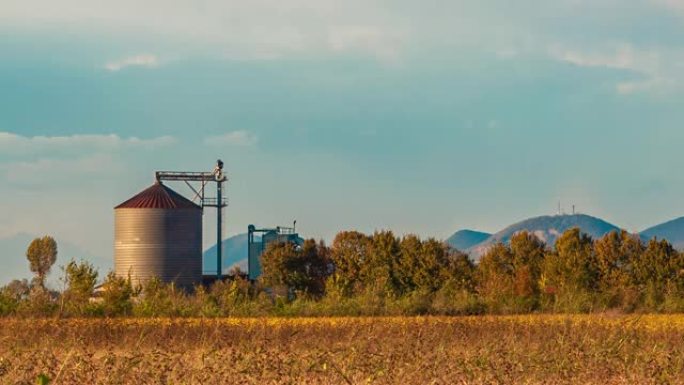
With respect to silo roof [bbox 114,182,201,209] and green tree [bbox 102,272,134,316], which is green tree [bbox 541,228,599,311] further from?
silo roof [bbox 114,182,201,209]

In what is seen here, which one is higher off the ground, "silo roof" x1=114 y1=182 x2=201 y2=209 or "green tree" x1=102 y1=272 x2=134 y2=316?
"silo roof" x1=114 y1=182 x2=201 y2=209

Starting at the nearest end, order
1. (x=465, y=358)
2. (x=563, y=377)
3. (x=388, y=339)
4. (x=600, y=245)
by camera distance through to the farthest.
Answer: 1. (x=563, y=377)
2. (x=465, y=358)
3. (x=388, y=339)
4. (x=600, y=245)

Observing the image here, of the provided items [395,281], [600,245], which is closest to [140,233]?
[395,281]

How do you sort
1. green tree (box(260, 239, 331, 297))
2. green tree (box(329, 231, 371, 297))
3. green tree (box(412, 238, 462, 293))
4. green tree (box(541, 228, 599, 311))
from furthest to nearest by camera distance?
1. green tree (box(260, 239, 331, 297))
2. green tree (box(329, 231, 371, 297))
3. green tree (box(412, 238, 462, 293))
4. green tree (box(541, 228, 599, 311))

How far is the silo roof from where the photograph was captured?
7531 centimetres

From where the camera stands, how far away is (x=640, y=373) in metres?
14.3

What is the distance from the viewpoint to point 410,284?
70312 millimetres

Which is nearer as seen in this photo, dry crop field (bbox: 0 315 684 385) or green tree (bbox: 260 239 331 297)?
dry crop field (bbox: 0 315 684 385)

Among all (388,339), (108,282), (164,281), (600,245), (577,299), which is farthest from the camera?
(164,281)

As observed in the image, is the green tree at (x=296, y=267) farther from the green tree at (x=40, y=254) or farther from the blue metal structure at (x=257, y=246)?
the green tree at (x=40, y=254)

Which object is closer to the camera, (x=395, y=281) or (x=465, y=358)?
(x=465, y=358)

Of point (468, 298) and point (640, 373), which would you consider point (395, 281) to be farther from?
point (640, 373)

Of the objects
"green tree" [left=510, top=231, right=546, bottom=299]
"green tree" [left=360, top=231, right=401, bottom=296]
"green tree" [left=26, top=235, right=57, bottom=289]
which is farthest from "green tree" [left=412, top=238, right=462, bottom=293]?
"green tree" [left=26, top=235, right=57, bottom=289]

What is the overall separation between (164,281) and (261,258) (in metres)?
8.92
